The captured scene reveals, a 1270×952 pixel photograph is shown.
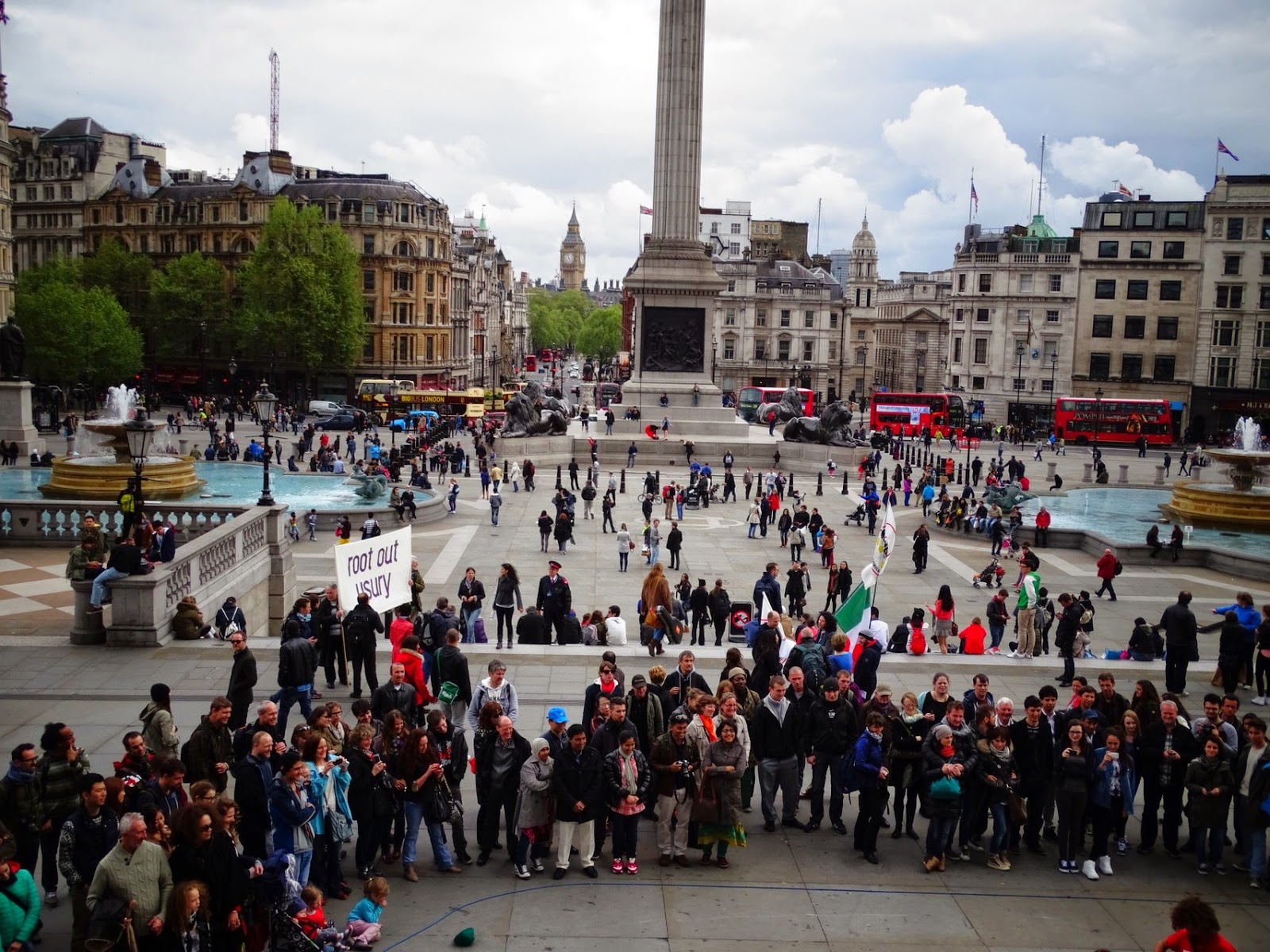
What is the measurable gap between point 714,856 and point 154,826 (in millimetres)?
5273

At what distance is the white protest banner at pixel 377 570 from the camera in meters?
14.9

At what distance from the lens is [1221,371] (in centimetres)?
7956

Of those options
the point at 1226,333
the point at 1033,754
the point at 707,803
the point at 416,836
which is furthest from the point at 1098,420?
the point at 416,836

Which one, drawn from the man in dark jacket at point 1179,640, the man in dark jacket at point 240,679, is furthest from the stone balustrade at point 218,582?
the man in dark jacket at point 1179,640

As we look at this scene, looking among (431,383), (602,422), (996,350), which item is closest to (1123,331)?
(996,350)

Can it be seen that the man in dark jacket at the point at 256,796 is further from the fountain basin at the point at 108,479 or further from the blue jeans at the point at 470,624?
the fountain basin at the point at 108,479

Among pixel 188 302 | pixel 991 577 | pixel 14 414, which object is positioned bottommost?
pixel 991 577

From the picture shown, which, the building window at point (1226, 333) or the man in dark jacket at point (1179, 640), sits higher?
the building window at point (1226, 333)

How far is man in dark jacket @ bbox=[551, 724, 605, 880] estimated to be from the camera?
33.8 ft

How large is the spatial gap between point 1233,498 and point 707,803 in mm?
32652

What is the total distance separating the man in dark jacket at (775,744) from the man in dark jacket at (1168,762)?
11.0ft

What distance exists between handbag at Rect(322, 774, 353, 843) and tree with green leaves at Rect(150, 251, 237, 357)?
3083 inches

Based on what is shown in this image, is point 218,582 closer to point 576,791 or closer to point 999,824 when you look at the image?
point 576,791

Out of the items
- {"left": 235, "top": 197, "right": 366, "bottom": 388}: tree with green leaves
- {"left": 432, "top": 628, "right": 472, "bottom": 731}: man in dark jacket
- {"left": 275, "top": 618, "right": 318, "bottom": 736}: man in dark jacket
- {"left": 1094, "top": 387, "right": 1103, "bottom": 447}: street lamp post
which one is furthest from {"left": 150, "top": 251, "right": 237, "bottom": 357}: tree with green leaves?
{"left": 432, "top": 628, "right": 472, "bottom": 731}: man in dark jacket
